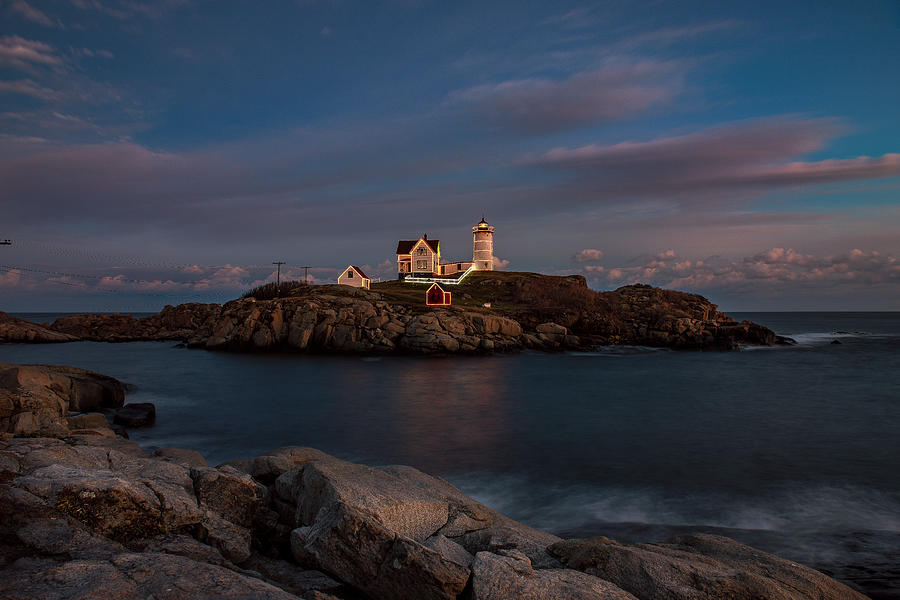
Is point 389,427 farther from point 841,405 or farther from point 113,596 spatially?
point 841,405

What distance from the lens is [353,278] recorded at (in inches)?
2515

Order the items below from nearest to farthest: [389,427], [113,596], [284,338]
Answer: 1. [113,596]
2. [389,427]
3. [284,338]

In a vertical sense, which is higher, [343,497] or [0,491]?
[0,491]

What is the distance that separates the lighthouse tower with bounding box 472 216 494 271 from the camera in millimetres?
83438

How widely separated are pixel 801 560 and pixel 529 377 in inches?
971

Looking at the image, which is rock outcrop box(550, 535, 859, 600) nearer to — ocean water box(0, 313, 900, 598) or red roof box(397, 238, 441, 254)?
ocean water box(0, 313, 900, 598)

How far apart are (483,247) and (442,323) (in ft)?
136

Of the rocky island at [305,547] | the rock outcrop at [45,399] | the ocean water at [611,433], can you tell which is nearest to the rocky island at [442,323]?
the ocean water at [611,433]

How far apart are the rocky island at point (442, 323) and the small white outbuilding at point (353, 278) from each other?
2.91m

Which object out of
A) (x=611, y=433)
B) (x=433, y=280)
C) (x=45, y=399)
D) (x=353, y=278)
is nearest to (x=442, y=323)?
(x=353, y=278)

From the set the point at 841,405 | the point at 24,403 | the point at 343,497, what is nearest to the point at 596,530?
the point at 343,497

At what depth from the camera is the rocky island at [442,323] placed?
144 ft

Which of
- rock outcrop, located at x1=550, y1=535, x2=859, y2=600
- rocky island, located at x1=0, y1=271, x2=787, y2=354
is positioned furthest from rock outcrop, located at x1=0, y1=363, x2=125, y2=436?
rocky island, located at x1=0, y1=271, x2=787, y2=354

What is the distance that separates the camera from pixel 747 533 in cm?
959
